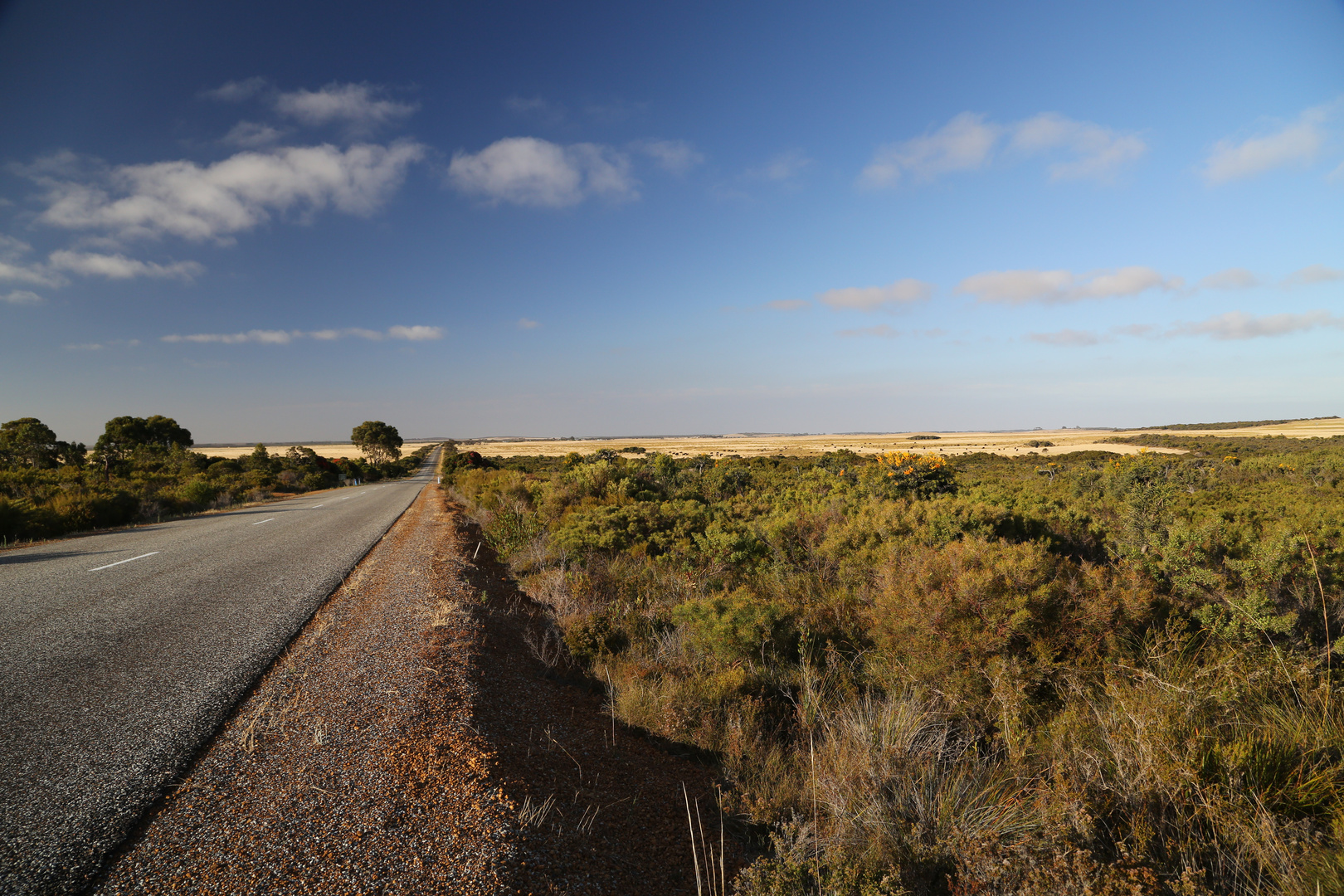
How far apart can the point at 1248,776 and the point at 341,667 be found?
260 inches

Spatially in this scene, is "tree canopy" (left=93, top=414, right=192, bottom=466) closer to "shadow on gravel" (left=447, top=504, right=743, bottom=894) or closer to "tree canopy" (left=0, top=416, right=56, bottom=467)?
"tree canopy" (left=0, top=416, right=56, bottom=467)

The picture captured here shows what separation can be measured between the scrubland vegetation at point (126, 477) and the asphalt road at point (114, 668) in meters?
5.45

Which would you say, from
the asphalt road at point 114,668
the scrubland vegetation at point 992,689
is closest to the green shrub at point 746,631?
the scrubland vegetation at point 992,689

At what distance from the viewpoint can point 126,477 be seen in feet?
92.0

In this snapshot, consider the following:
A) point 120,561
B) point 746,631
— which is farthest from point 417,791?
point 120,561

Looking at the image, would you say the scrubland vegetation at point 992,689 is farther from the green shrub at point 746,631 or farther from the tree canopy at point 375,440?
the tree canopy at point 375,440

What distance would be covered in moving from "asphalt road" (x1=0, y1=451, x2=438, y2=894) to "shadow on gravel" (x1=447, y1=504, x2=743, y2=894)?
2010mm

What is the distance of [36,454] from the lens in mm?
32844

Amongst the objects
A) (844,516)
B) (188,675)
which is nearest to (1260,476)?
(844,516)

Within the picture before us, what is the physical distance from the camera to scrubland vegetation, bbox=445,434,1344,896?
2.75 metres

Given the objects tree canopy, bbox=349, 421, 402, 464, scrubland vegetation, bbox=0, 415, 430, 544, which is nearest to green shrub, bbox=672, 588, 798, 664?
scrubland vegetation, bbox=0, 415, 430, 544

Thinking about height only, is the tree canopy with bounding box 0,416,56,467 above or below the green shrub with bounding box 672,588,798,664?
above

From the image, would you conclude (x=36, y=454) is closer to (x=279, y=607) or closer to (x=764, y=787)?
(x=279, y=607)

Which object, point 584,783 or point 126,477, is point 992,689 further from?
point 126,477
